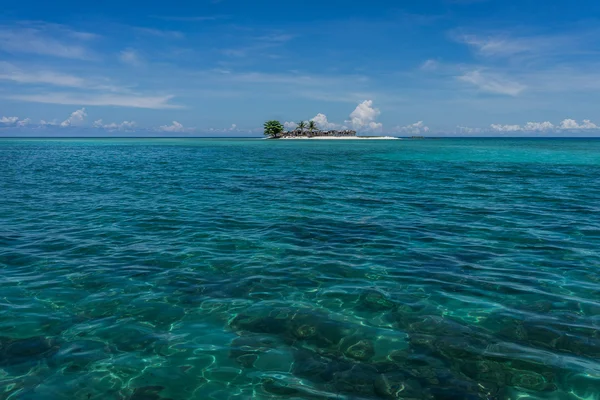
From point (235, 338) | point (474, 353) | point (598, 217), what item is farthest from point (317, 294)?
point (598, 217)

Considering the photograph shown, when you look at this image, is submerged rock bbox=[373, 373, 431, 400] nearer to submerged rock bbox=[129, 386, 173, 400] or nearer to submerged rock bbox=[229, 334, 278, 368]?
submerged rock bbox=[229, 334, 278, 368]

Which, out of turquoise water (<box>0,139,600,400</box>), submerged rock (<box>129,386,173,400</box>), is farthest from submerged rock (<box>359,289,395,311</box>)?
submerged rock (<box>129,386,173,400</box>)

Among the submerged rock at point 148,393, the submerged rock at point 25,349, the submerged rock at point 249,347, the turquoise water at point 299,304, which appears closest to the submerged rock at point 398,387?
the turquoise water at point 299,304

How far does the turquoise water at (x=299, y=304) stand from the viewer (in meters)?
6.62

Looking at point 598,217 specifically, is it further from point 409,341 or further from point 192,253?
point 192,253

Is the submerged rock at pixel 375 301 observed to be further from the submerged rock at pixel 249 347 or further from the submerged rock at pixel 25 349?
the submerged rock at pixel 25 349

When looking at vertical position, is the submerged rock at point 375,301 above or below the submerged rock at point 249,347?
above

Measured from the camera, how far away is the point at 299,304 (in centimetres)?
945

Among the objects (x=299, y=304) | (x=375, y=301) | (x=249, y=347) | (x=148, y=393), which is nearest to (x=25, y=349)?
(x=148, y=393)

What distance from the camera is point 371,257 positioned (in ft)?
42.2

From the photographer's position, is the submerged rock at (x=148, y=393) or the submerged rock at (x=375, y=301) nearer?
the submerged rock at (x=148, y=393)

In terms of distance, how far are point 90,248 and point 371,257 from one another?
31.8 ft

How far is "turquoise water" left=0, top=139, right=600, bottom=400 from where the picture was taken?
6.62 metres

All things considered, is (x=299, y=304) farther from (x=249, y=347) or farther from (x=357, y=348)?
(x=357, y=348)
